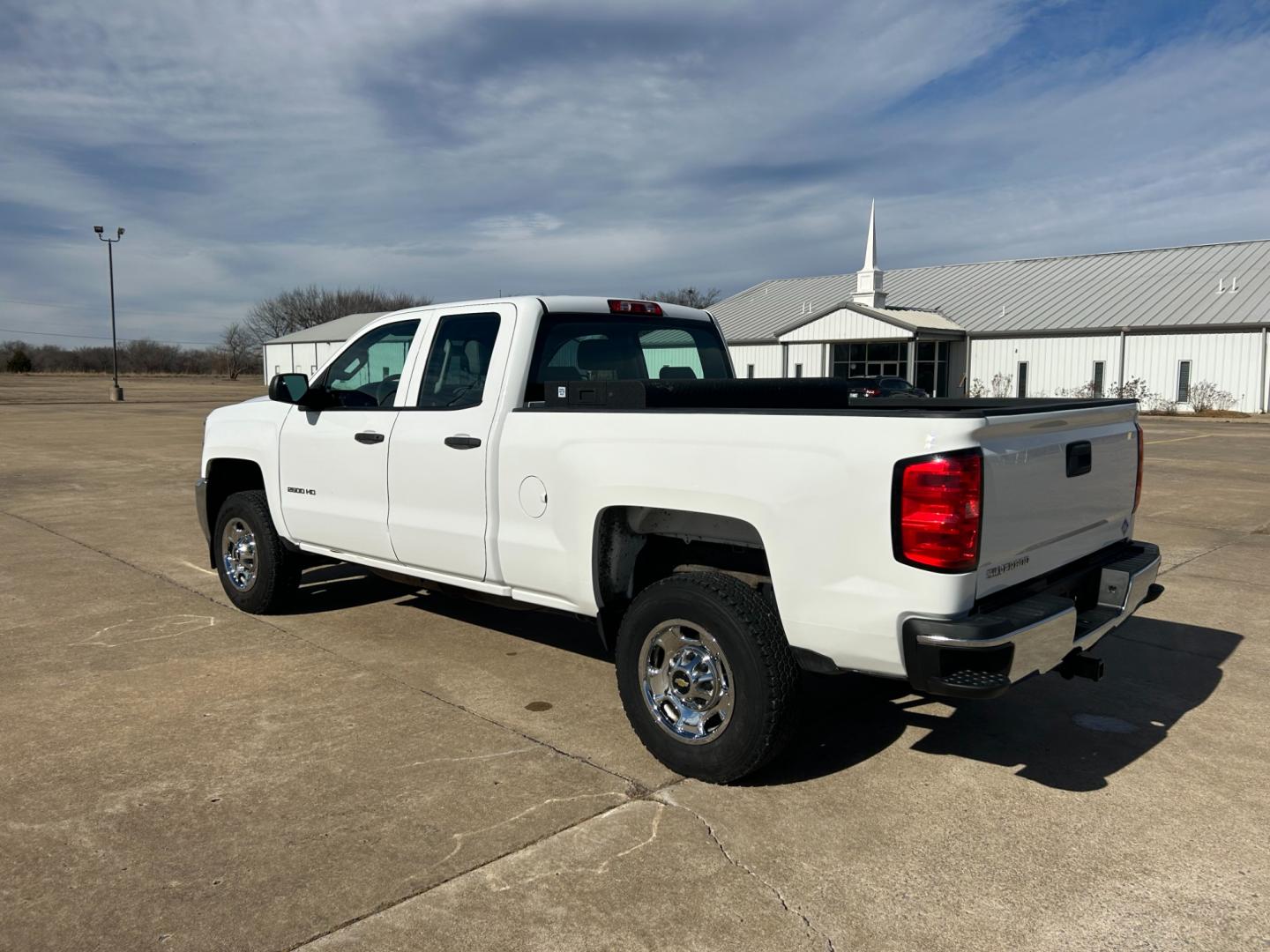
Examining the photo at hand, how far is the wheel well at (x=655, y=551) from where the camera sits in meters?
4.07

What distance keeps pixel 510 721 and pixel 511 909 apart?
1.64 meters

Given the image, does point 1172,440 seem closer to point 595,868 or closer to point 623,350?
point 623,350

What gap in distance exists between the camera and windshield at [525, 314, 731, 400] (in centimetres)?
499

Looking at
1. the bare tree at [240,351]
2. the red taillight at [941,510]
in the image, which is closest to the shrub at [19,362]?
the bare tree at [240,351]

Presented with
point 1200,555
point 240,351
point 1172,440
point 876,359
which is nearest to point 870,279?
point 876,359

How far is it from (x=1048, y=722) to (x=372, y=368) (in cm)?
419

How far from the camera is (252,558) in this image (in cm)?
663

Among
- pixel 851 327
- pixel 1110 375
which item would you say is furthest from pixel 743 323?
pixel 1110 375

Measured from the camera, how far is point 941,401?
5.13 m

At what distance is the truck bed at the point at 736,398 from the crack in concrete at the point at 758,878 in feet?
5.02

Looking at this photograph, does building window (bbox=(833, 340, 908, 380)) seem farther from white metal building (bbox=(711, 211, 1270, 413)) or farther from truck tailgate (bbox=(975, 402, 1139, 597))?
truck tailgate (bbox=(975, 402, 1139, 597))

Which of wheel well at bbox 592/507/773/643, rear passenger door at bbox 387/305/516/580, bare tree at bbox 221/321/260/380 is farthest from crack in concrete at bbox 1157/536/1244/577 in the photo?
bare tree at bbox 221/321/260/380

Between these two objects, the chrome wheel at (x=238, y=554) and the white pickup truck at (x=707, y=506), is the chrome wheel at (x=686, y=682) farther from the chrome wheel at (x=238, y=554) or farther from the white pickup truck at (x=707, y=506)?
the chrome wheel at (x=238, y=554)

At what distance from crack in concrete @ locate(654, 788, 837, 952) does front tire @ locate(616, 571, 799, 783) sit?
210 mm
